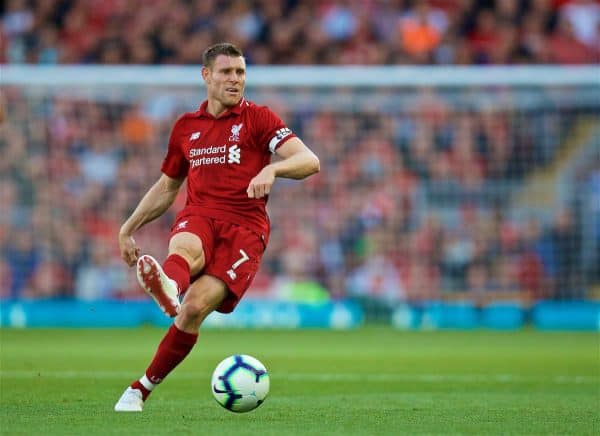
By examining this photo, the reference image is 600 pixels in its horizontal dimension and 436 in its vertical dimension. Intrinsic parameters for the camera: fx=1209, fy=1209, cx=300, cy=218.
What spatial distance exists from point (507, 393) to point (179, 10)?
16663 mm

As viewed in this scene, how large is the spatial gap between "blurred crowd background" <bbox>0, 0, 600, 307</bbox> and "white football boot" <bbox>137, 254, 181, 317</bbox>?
13.9 m

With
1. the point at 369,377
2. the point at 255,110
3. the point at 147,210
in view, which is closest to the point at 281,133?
the point at 255,110

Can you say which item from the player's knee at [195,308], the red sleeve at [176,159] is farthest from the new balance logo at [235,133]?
the player's knee at [195,308]

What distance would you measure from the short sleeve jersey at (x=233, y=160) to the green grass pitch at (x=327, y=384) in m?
1.40

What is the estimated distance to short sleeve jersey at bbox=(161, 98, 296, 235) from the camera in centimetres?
838

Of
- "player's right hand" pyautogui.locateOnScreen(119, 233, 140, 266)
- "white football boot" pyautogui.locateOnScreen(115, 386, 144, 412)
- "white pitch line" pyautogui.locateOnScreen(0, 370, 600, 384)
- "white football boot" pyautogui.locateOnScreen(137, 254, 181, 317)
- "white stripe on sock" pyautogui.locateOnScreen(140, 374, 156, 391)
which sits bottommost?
"white pitch line" pyautogui.locateOnScreen(0, 370, 600, 384)

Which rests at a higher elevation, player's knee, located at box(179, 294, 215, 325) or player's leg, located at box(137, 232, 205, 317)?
player's leg, located at box(137, 232, 205, 317)

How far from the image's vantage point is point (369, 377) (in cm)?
1192

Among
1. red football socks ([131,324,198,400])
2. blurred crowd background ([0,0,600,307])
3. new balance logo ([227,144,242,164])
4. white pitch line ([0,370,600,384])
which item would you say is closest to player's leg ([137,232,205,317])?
red football socks ([131,324,198,400])

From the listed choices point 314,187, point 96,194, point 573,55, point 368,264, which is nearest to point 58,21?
point 96,194

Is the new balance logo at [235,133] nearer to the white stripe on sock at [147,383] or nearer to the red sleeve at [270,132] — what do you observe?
the red sleeve at [270,132]

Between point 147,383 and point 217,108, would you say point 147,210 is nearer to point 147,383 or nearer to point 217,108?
point 217,108

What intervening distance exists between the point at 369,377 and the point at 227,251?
13.5 ft

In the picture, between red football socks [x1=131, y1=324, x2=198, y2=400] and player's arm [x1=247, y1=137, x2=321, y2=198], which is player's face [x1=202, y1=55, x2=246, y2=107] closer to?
player's arm [x1=247, y1=137, x2=321, y2=198]
